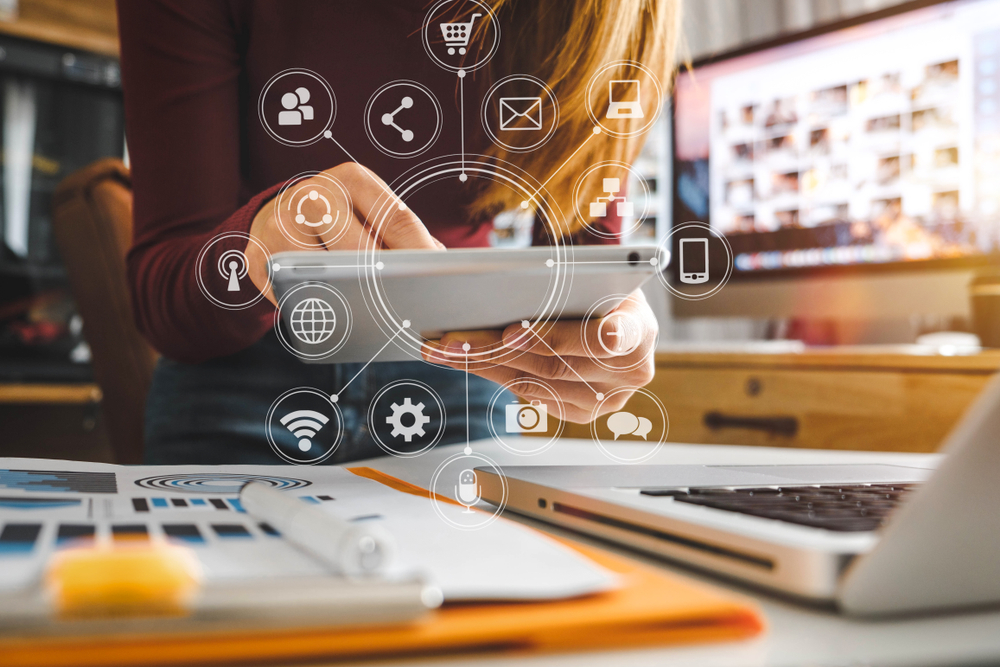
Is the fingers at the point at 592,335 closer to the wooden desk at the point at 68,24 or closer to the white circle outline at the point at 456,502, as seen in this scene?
the white circle outline at the point at 456,502

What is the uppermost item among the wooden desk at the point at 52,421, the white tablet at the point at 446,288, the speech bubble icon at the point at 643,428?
the white tablet at the point at 446,288

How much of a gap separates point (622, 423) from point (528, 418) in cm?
7

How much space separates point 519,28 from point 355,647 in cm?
40

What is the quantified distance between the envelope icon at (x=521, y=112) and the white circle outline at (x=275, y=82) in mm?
108

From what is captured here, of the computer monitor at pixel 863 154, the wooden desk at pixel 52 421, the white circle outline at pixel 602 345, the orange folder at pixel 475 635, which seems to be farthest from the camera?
the wooden desk at pixel 52 421

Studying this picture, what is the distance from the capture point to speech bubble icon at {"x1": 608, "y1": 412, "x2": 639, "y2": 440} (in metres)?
0.43

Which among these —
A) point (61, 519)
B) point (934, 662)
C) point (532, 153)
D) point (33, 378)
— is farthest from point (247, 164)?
point (33, 378)

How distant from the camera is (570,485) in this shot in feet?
0.92

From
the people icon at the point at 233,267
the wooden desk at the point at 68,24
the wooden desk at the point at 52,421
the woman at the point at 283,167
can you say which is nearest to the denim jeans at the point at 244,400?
the woman at the point at 283,167

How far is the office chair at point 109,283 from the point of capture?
2.52ft

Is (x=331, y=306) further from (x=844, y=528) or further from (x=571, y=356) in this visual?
(x=844, y=528)

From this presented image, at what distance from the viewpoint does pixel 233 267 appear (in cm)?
45

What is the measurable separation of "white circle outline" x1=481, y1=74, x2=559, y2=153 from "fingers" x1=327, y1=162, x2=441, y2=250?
0.31ft
